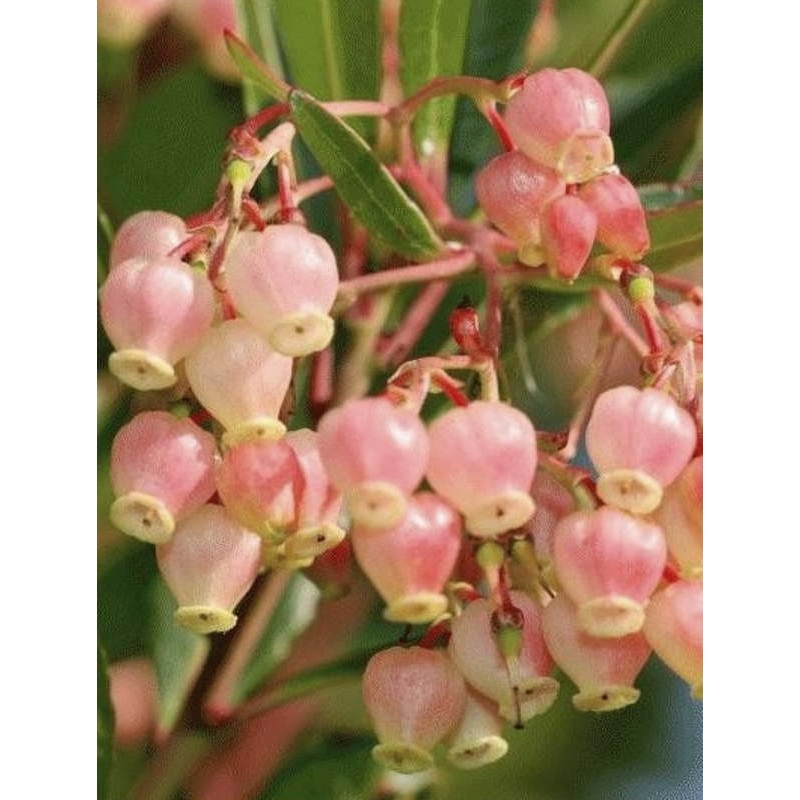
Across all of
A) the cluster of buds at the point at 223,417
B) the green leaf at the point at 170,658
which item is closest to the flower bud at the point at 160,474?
the cluster of buds at the point at 223,417

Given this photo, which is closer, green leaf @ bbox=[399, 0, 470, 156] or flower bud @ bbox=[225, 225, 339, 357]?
flower bud @ bbox=[225, 225, 339, 357]

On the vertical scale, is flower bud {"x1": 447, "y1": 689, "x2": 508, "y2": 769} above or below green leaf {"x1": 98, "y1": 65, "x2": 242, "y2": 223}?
below

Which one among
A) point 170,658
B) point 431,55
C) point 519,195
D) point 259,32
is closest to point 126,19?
point 259,32

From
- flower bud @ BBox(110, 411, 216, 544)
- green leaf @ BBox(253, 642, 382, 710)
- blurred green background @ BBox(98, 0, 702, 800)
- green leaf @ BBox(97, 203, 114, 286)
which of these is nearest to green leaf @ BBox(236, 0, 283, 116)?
blurred green background @ BBox(98, 0, 702, 800)

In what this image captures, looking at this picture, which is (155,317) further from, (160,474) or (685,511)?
(685,511)

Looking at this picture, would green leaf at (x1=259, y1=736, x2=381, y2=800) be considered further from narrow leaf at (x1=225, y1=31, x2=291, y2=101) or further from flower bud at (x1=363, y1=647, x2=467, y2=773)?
narrow leaf at (x1=225, y1=31, x2=291, y2=101)

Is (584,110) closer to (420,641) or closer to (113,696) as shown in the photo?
(420,641)

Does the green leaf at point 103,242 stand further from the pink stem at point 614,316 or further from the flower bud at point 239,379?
the pink stem at point 614,316
